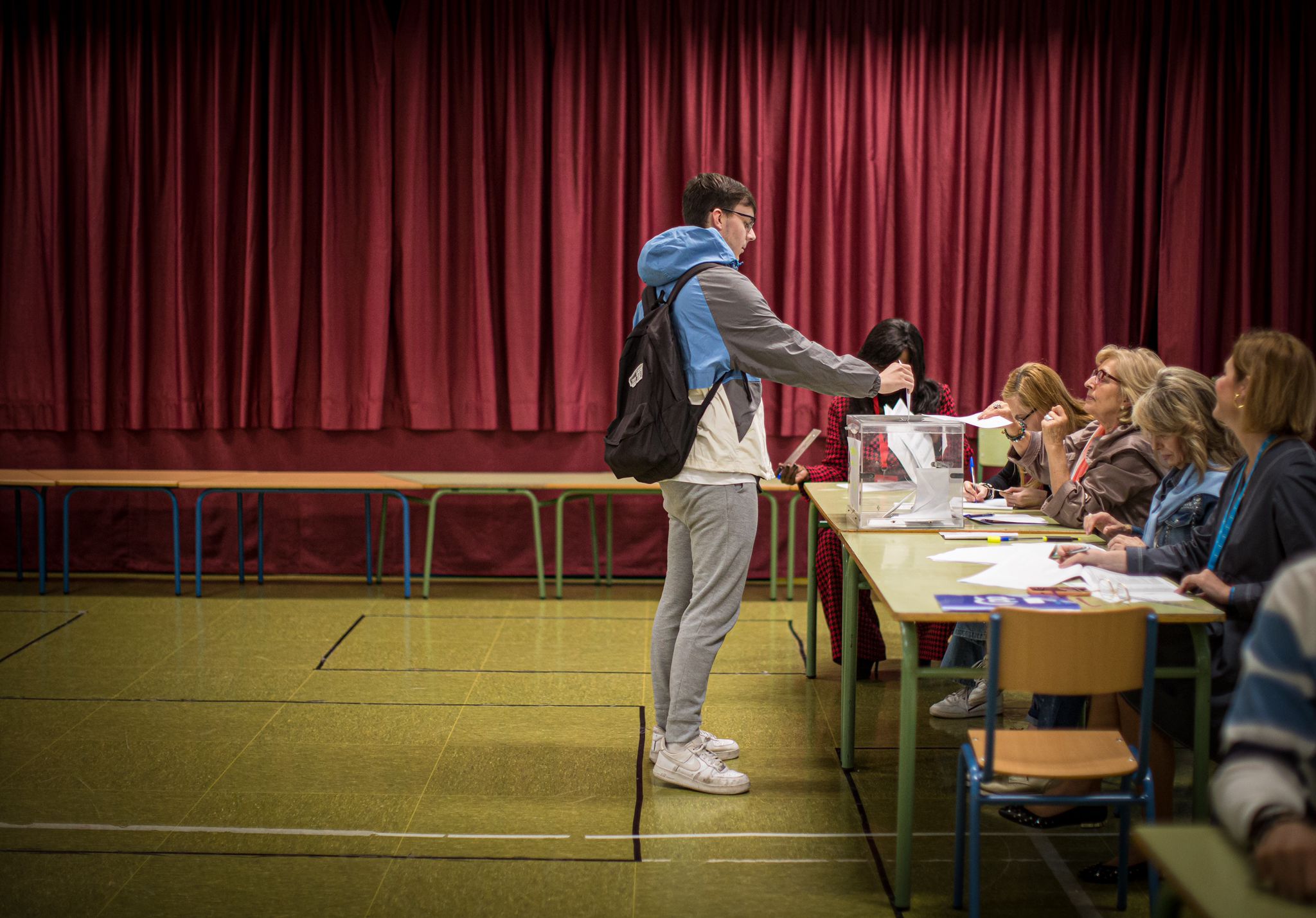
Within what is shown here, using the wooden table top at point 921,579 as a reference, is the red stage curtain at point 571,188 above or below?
above

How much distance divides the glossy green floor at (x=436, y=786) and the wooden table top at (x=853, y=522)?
703 millimetres

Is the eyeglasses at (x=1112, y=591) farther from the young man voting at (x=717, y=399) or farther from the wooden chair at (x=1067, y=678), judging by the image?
the young man voting at (x=717, y=399)

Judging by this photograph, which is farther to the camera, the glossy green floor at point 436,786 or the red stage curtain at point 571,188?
the red stage curtain at point 571,188

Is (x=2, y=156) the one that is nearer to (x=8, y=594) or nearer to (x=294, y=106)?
(x=294, y=106)

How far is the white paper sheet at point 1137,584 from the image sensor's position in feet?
7.62

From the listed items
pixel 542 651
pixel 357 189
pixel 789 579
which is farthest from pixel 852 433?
pixel 357 189

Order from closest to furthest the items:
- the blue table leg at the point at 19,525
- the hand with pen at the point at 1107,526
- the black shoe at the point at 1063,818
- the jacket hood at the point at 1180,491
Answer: the jacket hood at the point at 1180,491 < the black shoe at the point at 1063,818 < the hand with pen at the point at 1107,526 < the blue table leg at the point at 19,525

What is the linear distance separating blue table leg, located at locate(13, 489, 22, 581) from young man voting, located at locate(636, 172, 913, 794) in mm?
4313

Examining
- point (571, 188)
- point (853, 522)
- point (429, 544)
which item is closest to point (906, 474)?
point (853, 522)

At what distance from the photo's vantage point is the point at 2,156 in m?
6.09

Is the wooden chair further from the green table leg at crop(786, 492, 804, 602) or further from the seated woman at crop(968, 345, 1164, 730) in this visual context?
the green table leg at crop(786, 492, 804, 602)

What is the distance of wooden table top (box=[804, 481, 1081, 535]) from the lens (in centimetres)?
315

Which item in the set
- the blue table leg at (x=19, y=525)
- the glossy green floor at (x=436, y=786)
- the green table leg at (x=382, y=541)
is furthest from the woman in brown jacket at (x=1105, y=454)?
the blue table leg at (x=19, y=525)

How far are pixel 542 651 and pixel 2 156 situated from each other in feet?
13.9
